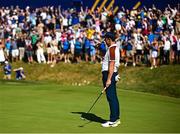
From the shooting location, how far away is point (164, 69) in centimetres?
2894

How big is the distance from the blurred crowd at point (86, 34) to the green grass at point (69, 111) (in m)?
11.0

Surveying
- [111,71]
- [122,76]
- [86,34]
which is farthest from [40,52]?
[111,71]

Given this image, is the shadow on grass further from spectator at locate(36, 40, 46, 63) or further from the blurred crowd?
spectator at locate(36, 40, 46, 63)

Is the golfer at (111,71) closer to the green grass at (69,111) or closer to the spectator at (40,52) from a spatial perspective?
the green grass at (69,111)

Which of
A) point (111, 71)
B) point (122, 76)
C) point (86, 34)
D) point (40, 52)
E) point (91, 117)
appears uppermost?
point (86, 34)

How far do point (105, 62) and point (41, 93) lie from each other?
21.5 feet

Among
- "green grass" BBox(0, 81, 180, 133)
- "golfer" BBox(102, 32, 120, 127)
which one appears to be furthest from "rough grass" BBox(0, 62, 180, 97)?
"golfer" BBox(102, 32, 120, 127)

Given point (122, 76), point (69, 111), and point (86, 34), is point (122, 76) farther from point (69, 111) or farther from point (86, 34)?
point (69, 111)

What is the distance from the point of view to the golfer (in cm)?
1171

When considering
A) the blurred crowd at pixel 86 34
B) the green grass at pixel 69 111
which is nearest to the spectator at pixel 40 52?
the blurred crowd at pixel 86 34

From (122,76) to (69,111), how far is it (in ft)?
52.7

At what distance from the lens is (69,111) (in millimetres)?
14180

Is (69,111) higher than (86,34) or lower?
lower

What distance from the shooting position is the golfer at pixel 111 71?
38.4 ft
